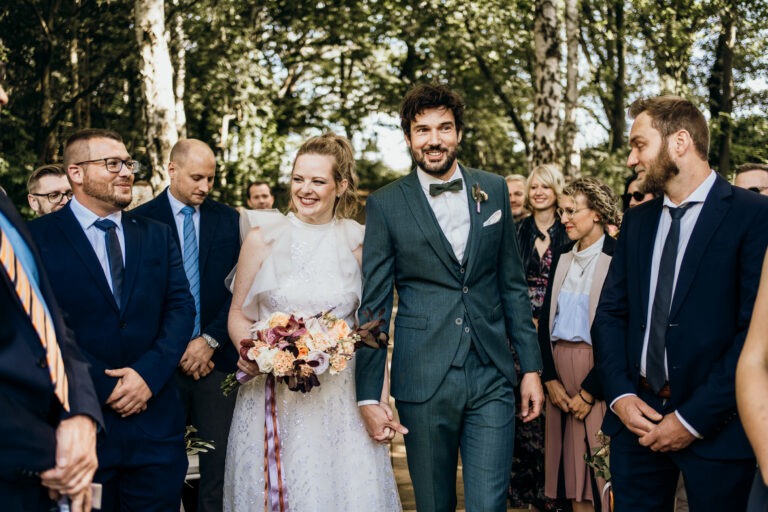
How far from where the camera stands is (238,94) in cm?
1797

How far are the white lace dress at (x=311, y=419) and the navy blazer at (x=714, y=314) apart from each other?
1.35 meters

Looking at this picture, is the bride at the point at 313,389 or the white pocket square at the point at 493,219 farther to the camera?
the bride at the point at 313,389

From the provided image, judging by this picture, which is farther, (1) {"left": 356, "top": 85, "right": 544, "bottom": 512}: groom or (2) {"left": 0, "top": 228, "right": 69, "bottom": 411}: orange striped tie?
(1) {"left": 356, "top": 85, "right": 544, "bottom": 512}: groom

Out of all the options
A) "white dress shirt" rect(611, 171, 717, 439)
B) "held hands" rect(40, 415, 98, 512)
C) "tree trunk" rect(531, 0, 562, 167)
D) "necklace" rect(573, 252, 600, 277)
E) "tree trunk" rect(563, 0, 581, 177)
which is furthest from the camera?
"tree trunk" rect(563, 0, 581, 177)

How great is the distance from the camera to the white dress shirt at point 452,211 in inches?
167

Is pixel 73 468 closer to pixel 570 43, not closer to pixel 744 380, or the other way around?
pixel 744 380

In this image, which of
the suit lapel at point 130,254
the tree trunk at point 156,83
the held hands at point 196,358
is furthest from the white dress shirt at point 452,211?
the tree trunk at point 156,83

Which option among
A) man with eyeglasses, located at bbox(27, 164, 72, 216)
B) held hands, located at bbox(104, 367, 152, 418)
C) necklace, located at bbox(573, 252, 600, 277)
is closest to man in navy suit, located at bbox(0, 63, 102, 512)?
held hands, located at bbox(104, 367, 152, 418)

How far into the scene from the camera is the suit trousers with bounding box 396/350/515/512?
13.5 ft

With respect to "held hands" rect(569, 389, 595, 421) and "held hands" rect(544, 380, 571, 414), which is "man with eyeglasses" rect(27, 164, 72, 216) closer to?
"held hands" rect(544, 380, 571, 414)

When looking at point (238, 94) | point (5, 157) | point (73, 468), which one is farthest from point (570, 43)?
point (73, 468)

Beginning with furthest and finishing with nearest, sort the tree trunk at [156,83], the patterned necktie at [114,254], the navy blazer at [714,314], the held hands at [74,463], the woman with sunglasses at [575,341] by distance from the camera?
the tree trunk at [156,83] → the woman with sunglasses at [575,341] → the patterned necktie at [114,254] → the navy blazer at [714,314] → the held hands at [74,463]

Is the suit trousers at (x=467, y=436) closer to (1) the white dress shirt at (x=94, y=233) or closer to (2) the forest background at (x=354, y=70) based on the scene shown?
(1) the white dress shirt at (x=94, y=233)

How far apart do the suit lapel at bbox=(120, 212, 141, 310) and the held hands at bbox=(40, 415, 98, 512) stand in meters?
1.24
